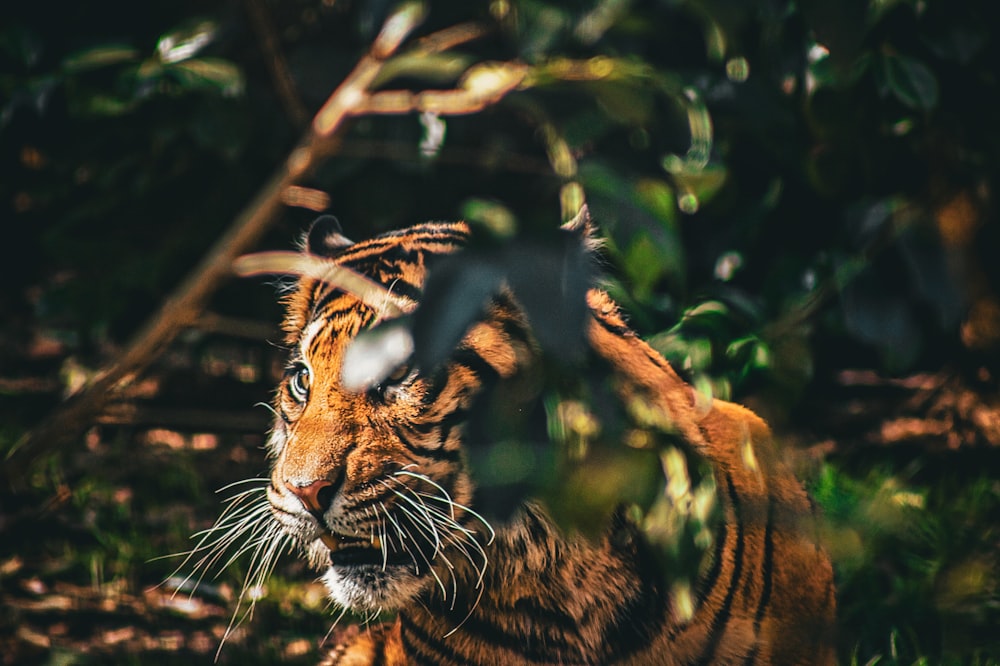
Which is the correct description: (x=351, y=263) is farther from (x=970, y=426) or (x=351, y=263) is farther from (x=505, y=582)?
(x=970, y=426)

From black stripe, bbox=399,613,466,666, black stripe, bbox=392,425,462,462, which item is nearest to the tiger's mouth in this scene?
black stripe, bbox=392,425,462,462

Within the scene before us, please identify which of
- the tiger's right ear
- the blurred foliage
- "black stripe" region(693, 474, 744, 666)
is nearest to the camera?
the blurred foliage

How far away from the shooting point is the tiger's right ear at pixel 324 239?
1669 millimetres

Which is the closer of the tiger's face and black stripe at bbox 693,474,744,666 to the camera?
the tiger's face

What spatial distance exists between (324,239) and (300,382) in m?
0.32

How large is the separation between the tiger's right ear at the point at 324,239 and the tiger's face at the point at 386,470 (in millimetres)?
260

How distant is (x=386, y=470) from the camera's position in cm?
131

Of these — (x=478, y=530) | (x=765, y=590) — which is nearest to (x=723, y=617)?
(x=765, y=590)

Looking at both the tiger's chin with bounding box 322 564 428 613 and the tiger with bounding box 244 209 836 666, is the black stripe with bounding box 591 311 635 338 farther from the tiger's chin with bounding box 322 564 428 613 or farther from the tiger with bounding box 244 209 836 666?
the tiger's chin with bounding box 322 564 428 613

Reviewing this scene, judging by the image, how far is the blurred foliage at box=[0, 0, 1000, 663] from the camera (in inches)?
29.7

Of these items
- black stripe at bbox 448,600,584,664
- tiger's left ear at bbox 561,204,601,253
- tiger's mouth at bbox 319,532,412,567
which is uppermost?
tiger's left ear at bbox 561,204,601,253

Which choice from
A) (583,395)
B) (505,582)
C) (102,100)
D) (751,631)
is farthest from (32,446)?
(102,100)

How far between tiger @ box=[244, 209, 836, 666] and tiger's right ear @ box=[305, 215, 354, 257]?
0.09m

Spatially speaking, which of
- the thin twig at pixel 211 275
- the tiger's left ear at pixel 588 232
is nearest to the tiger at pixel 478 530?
the tiger's left ear at pixel 588 232
